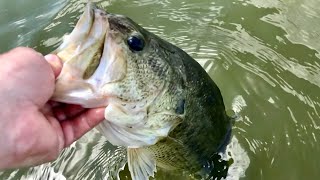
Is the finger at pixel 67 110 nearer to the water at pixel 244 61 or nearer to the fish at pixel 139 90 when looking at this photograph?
the fish at pixel 139 90

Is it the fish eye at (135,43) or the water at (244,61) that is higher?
the fish eye at (135,43)

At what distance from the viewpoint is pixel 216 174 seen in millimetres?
2646

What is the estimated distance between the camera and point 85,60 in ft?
5.89

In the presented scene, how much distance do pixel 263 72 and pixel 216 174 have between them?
81 cm

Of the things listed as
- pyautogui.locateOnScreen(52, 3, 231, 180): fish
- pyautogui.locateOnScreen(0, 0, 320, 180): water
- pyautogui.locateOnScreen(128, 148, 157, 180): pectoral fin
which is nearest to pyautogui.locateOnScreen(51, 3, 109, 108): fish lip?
pyautogui.locateOnScreen(52, 3, 231, 180): fish

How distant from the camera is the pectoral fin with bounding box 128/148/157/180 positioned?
219 cm

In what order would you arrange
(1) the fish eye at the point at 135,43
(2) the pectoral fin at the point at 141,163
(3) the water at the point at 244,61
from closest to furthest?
(1) the fish eye at the point at 135,43 < (2) the pectoral fin at the point at 141,163 < (3) the water at the point at 244,61

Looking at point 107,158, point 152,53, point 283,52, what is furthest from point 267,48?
point 152,53

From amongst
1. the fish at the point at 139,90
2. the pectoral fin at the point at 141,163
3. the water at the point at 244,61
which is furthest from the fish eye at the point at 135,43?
the water at the point at 244,61

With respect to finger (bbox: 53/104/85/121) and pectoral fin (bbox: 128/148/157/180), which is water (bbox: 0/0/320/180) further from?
finger (bbox: 53/104/85/121)

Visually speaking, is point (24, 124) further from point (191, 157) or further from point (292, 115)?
point (292, 115)

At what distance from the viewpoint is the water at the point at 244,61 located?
9.04 ft

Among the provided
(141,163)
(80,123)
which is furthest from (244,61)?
(80,123)

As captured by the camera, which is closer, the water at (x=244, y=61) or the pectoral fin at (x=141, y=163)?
the pectoral fin at (x=141, y=163)
